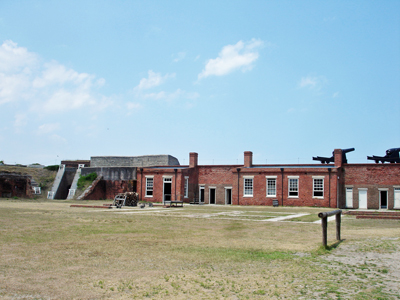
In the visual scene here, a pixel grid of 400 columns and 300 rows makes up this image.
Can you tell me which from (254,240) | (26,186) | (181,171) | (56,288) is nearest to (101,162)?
(26,186)

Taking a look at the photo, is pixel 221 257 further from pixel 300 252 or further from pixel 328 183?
pixel 328 183

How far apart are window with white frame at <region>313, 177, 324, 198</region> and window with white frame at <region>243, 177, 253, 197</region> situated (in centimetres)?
595

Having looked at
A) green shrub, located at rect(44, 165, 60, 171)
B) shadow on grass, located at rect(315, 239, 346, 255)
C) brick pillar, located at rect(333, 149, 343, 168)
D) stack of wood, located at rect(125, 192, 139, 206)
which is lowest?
stack of wood, located at rect(125, 192, 139, 206)

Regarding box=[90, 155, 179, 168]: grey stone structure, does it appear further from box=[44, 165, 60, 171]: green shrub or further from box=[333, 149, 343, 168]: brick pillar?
box=[333, 149, 343, 168]: brick pillar

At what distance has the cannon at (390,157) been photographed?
36219mm

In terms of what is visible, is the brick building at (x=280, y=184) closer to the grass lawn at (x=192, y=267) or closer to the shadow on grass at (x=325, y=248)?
the grass lawn at (x=192, y=267)

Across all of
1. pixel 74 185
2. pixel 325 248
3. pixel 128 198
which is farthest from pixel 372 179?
pixel 74 185

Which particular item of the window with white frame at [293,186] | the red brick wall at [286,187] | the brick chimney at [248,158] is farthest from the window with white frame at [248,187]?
the window with white frame at [293,186]

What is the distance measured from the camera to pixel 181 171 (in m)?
37.0

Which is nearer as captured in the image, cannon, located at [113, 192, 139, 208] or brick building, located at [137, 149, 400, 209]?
cannon, located at [113, 192, 139, 208]

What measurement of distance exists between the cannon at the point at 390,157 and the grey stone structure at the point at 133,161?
24.1 meters


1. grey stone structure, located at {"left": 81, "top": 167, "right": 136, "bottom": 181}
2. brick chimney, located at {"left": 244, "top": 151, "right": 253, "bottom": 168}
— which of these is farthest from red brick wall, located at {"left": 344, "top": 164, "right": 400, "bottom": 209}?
grey stone structure, located at {"left": 81, "top": 167, "right": 136, "bottom": 181}

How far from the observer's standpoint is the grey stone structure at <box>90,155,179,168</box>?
Answer: 48.2 metres

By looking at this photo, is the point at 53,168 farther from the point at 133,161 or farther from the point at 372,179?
the point at 372,179
